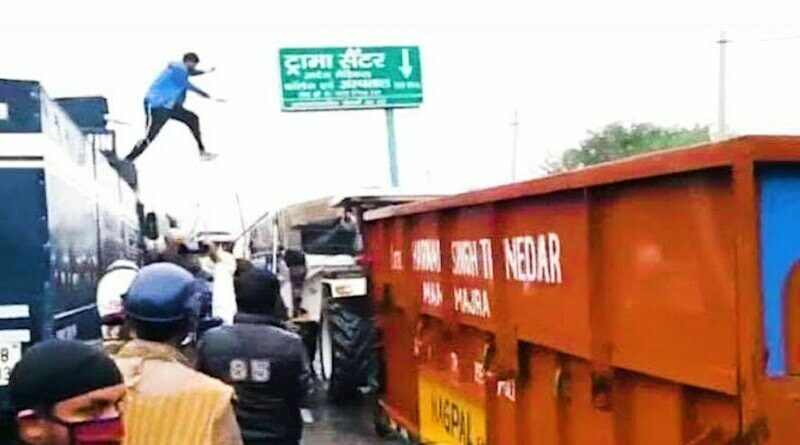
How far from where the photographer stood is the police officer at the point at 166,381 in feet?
14.9

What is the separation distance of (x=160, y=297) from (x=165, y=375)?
273mm

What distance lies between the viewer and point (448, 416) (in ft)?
28.8

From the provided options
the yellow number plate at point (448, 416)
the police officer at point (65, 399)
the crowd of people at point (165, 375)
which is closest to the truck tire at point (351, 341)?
the yellow number plate at point (448, 416)

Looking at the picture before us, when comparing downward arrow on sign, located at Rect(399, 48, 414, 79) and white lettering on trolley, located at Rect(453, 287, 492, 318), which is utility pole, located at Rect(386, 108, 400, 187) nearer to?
downward arrow on sign, located at Rect(399, 48, 414, 79)

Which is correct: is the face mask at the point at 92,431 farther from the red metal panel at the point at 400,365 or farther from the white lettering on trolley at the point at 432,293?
the red metal panel at the point at 400,365

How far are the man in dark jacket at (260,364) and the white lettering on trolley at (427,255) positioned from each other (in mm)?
2224

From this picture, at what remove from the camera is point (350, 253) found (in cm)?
1844

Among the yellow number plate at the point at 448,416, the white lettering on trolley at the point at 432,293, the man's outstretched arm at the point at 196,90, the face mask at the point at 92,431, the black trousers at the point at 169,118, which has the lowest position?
the yellow number plate at the point at 448,416

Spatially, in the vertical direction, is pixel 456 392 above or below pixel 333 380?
above

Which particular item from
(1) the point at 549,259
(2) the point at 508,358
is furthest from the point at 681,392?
(2) the point at 508,358

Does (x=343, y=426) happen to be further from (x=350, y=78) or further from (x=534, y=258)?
(x=350, y=78)

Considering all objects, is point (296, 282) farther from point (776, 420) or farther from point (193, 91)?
point (776, 420)

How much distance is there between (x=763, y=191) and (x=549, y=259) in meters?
1.98

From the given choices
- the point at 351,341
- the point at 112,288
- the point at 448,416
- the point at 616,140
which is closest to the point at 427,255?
the point at 448,416
